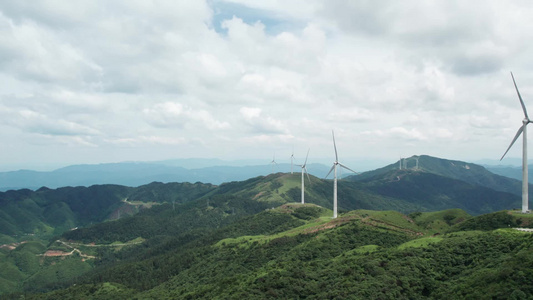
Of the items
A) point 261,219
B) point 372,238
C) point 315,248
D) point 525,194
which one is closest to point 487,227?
point 525,194

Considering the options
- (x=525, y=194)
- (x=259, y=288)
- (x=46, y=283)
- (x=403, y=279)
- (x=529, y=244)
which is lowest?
(x=46, y=283)

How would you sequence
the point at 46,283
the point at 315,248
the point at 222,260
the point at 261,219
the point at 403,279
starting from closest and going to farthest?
the point at 403,279, the point at 315,248, the point at 222,260, the point at 261,219, the point at 46,283

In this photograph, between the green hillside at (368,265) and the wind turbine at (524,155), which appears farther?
the wind turbine at (524,155)

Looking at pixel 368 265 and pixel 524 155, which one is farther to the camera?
pixel 524 155

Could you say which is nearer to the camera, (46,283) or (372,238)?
(372,238)

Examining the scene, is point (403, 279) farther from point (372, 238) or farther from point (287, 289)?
point (372, 238)

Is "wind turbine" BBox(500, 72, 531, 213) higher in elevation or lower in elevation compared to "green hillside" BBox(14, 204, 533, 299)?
higher

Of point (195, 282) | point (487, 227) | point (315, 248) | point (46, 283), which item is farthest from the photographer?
point (46, 283)

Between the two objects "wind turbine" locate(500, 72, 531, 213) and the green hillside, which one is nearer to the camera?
the green hillside

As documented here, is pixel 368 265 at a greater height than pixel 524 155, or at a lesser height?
lesser

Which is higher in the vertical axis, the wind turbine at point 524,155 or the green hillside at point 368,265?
the wind turbine at point 524,155

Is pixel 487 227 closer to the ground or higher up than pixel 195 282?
higher up
